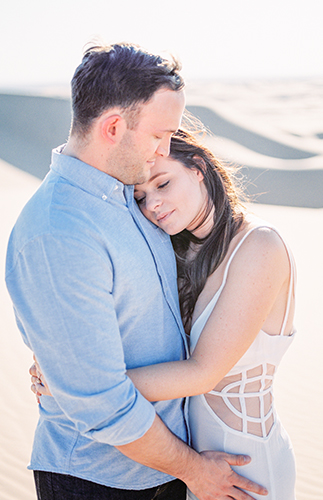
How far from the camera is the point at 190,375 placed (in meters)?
1.79

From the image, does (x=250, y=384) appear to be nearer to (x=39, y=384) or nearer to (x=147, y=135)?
(x=39, y=384)

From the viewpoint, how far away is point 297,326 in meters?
6.71

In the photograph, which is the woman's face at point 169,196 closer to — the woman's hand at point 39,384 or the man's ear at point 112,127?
the man's ear at point 112,127

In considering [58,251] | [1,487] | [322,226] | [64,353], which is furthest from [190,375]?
[322,226]

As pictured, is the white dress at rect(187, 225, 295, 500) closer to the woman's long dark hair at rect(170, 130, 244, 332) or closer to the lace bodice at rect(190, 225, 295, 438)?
the lace bodice at rect(190, 225, 295, 438)

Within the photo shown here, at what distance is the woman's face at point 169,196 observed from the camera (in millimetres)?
2139

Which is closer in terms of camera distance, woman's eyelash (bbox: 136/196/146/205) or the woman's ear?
woman's eyelash (bbox: 136/196/146/205)

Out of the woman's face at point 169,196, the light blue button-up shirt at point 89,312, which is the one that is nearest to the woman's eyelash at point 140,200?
the woman's face at point 169,196

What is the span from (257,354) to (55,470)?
0.95 meters

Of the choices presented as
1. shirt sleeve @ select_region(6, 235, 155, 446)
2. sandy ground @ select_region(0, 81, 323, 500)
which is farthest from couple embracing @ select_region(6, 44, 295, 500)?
sandy ground @ select_region(0, 81, 323, 500)

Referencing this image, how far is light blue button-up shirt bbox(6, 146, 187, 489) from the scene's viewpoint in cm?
144

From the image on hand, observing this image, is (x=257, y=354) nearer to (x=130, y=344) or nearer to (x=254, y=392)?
(x=254, y=392)

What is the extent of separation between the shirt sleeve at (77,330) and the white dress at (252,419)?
60 cm

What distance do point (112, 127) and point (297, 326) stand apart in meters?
5.70
